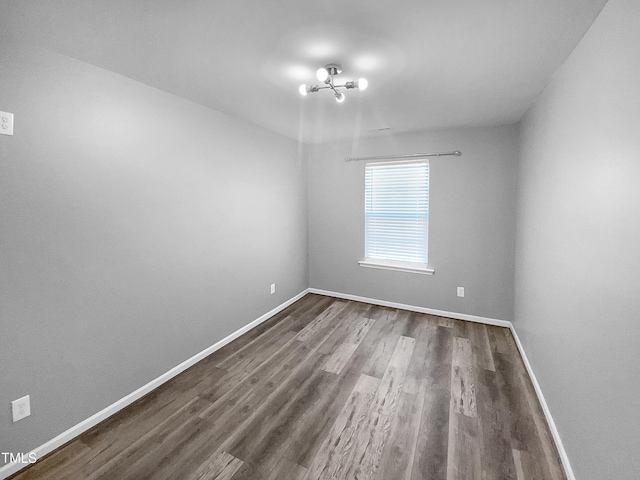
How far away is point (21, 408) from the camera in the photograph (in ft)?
5.34

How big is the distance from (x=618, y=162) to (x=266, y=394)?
254 centimetres

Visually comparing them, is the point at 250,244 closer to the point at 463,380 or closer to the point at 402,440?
the point at 402,440

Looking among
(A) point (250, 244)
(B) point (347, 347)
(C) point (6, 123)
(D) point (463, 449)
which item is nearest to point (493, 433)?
(D) point (463, 449)

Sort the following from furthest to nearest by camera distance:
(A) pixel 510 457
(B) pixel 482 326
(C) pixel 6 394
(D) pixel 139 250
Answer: (B) pixel 482 326
(D) pixel 139 250
(A) pixel 510 457
(C) pixel 6 394

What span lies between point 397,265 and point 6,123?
3824 mm

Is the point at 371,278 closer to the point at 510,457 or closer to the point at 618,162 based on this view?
the point at 510,457

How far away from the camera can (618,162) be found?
4.02 ft

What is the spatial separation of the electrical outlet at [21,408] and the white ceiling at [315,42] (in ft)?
6.55

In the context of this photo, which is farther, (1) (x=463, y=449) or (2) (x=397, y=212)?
(2) (x=397, y=212)

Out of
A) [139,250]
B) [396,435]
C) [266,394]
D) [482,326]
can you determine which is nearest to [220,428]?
[266,394]

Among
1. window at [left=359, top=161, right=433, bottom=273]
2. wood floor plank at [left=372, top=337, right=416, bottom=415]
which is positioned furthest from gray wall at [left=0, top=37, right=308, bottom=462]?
window at [left=359, top=161, right=433, bottom=273]

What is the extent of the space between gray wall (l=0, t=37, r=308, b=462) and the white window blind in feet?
6.18

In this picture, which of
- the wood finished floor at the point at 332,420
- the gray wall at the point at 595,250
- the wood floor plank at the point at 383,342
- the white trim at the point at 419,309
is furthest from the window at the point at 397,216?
the gray wall at the point at 595,250

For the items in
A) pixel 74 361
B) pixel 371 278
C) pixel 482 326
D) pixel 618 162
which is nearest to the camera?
pixel 618 162
